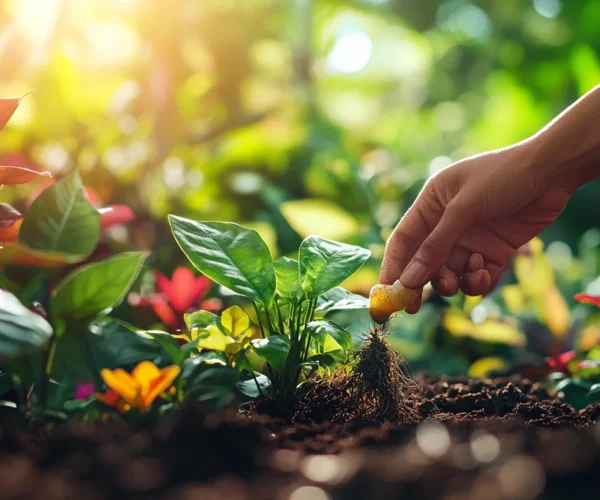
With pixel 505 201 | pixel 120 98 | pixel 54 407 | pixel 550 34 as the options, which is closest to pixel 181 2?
pixel 120 98

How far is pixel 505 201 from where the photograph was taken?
1.08 meters

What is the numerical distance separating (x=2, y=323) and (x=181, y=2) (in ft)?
8.39

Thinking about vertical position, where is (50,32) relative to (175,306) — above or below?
above

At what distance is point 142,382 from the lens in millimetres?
712

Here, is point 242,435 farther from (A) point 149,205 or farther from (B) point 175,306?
(A) point 149,205

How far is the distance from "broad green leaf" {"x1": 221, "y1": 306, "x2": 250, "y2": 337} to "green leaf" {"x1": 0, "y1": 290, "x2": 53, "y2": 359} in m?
0.31

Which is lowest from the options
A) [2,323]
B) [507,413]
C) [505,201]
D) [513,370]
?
[513,370]

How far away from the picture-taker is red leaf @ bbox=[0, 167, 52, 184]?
806mm

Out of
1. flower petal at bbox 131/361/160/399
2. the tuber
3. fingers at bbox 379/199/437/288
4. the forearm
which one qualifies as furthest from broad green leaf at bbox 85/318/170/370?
the forearm

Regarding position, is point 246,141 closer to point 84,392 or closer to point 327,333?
point 84,392

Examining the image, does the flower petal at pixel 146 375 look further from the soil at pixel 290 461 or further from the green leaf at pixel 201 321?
the green leaf at pixel 201 321

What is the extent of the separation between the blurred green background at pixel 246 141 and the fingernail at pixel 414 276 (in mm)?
521

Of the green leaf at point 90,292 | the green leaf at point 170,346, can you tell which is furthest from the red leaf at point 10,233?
the green leaf at point 170,346

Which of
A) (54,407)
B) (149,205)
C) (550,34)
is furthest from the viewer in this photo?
(550,34)
